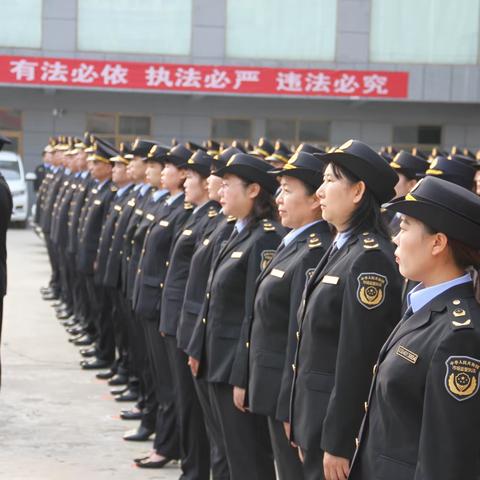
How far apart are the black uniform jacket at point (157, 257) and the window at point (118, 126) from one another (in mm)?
20834

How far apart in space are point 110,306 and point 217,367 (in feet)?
15.7

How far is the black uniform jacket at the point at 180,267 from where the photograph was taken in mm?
6191

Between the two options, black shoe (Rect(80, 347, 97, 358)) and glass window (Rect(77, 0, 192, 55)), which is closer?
black shoe (Rect(80, 347, 97, 358))

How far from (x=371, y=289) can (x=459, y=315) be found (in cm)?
86

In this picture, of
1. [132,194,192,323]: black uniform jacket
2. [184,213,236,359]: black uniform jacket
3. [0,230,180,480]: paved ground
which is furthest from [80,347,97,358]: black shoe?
[184,213,236,359]: black uniform jacket

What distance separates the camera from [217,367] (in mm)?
5109

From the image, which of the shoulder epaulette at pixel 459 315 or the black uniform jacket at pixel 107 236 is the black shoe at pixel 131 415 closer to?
the black uniform jacket at pixel 107 236

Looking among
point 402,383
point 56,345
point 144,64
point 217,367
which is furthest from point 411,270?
point 144,64

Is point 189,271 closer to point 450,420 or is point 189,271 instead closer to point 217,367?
point 217,367

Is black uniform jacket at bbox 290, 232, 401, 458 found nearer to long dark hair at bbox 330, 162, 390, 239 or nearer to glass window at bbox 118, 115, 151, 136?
long dark hair at bbox 330, 162, 390, 239

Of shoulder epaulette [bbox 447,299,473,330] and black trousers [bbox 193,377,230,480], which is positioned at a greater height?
shoulder epaulette [bbox 447,299,473,330]

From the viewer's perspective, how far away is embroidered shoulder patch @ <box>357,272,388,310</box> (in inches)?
149

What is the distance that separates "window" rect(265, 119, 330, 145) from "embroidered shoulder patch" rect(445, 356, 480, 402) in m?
25.6

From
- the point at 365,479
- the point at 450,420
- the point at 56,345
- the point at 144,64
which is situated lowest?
the point at 56,345
